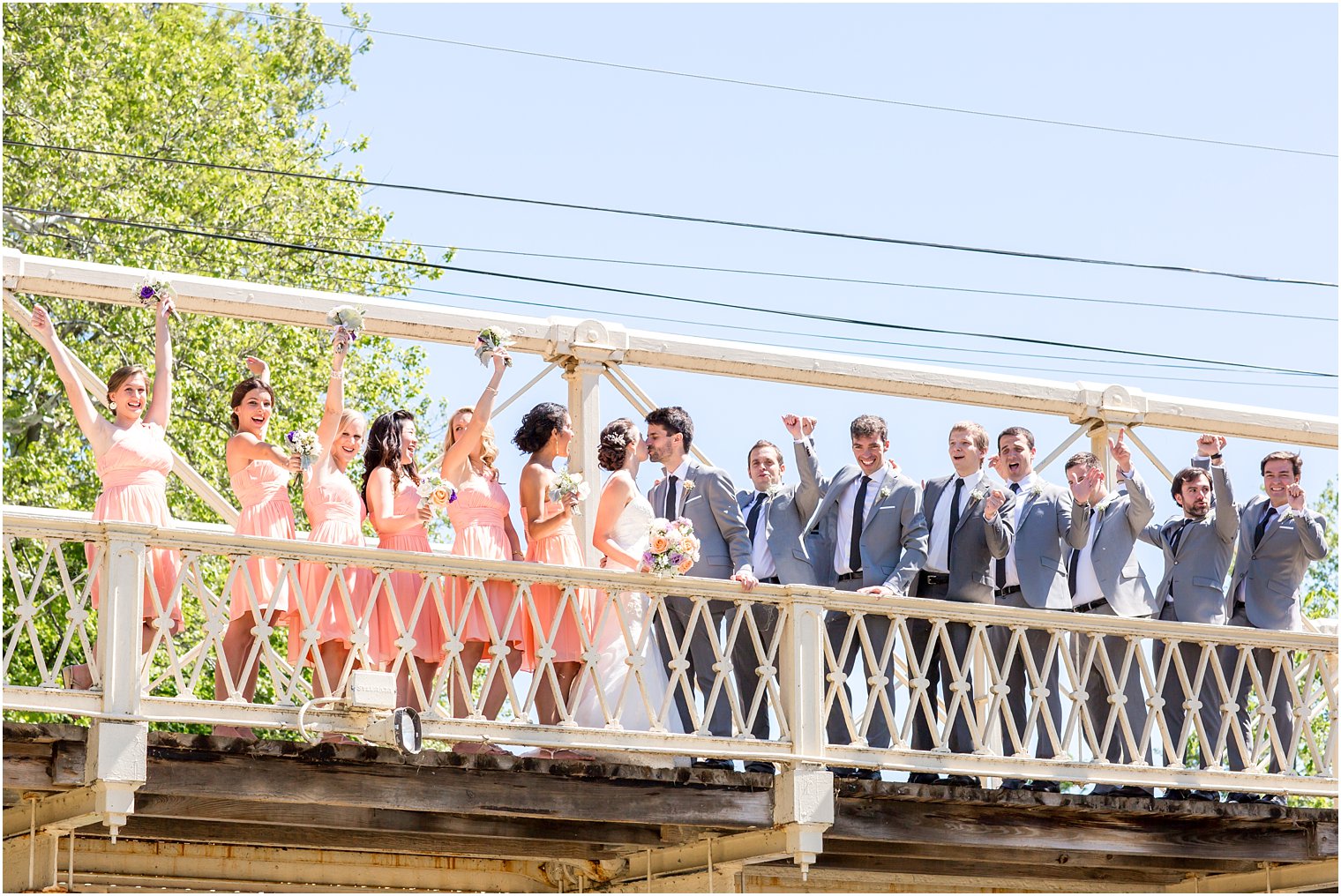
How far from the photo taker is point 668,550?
36.4 feet

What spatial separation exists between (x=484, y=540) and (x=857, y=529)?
212 cm

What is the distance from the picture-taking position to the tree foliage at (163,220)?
23.0m

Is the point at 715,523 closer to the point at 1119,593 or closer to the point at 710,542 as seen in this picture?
the point at 710,542

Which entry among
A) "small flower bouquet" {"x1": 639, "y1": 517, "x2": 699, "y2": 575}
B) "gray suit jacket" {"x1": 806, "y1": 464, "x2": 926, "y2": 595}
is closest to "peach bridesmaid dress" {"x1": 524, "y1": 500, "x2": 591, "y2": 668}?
"small flower bouquet" {"x1": 639, "y1": 517, "x2": 699, "y2": 575}

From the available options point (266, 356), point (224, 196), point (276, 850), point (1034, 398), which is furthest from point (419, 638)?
point (224, 196)

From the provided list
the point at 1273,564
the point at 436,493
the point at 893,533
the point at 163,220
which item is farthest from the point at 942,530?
the point at 163,220

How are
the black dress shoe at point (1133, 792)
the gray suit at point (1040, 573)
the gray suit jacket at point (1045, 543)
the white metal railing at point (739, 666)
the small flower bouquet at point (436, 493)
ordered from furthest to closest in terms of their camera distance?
1. the black dress shoe at point (1133, 792)
2. the gray suit jacket at point (1045, 543)
3. the gray suit at point (1040, 573)
4. the small flower bouquet at point (436, 493)
5. the white metal railing at point (739, 666)

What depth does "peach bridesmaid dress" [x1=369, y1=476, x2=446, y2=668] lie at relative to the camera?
35.8 ft

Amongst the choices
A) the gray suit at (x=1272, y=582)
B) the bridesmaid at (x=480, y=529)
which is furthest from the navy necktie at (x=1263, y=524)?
the bridesmaid at (x=480, y=529)

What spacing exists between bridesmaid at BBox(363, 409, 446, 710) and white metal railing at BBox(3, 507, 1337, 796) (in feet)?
0.12

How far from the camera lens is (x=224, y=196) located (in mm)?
24828

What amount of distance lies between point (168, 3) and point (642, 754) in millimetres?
19175

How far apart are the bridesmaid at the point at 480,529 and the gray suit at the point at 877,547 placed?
1738 mm

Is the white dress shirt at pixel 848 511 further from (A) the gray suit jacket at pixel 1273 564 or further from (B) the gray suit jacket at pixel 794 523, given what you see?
(A) the gray suit jacket at pixel 1273 564
